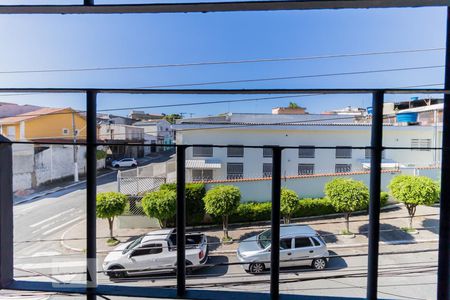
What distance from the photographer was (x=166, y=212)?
6.22 ft

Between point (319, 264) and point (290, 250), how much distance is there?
2.32 ft

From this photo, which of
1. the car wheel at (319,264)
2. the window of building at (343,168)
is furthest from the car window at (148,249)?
the window of building at (343,168)

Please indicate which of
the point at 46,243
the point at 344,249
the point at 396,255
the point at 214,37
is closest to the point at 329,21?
the point at 214,37

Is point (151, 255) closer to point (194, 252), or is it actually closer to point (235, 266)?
point (194, 252)

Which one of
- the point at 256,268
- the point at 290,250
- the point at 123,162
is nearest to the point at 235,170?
the point at 256,268

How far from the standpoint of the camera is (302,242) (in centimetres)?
178

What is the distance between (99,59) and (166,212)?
1401 millimetres

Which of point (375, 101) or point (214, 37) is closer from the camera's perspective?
point (375, 101)

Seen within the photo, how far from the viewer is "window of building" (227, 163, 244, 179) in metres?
2.25

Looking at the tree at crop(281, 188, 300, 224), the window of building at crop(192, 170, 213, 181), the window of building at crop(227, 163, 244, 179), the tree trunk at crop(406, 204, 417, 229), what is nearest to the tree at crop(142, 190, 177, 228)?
the window of building at crop(192, 170, 213, 181)

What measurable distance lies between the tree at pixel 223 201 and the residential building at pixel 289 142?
0.41 ft

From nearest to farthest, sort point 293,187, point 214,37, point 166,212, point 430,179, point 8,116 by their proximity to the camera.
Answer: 1. point 8,116
2. point 430,179
3. point 166,212
4. point 293,187
5. point 214,37

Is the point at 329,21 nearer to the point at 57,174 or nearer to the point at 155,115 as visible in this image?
the point at 155,115

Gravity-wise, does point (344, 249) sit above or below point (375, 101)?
below
